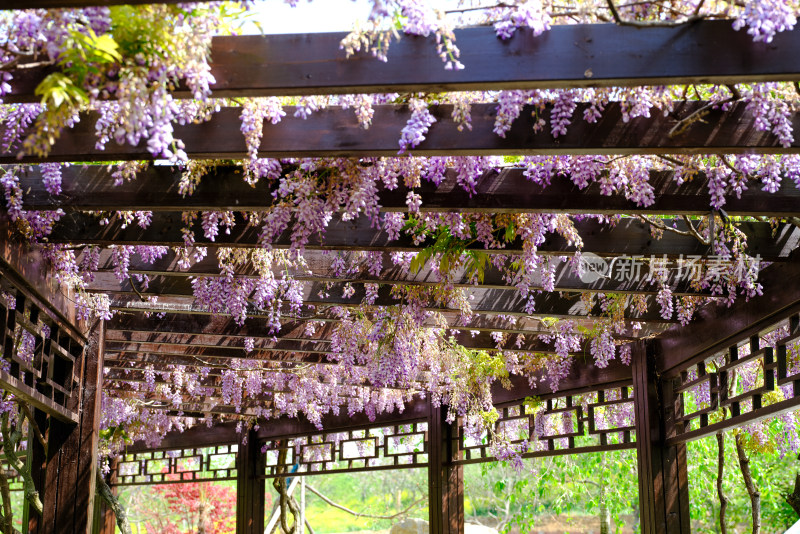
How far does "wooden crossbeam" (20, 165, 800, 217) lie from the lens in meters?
2.96

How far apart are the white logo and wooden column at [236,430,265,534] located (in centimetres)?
689

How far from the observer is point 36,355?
4.07 meters

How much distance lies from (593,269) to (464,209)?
4.43 feet

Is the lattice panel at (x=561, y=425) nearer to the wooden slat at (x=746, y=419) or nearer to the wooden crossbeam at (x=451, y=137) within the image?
the wooden slat at (x=746, y=419)

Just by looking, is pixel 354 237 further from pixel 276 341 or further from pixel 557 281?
pixel 276 341

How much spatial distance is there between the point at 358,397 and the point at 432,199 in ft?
18.0

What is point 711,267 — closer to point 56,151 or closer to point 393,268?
point 393,268

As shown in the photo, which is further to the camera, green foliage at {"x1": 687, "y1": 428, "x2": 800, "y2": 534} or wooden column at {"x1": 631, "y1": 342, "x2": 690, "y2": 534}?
green foliage at {"x1": 687, "y1": 428, "x2": 800, "y2": 534}

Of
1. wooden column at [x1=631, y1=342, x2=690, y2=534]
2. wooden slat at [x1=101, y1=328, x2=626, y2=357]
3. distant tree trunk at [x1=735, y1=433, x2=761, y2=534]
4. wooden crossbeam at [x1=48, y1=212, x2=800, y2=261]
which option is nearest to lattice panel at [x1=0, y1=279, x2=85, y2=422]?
wooden crossbeam at [x1=48, y1=212, x2=800, y2=261]

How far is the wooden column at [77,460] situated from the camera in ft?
14.8

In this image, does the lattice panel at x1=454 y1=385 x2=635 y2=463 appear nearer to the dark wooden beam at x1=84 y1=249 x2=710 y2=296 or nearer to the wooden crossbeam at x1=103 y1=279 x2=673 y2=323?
the wooden crossbeam at x1=103 y1=279 x2=673 y2=323

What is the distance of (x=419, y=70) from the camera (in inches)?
84.3

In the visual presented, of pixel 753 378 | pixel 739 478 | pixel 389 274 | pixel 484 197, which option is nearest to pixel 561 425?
pixel 753 378

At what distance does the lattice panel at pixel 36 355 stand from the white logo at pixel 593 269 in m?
2.51
